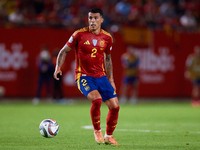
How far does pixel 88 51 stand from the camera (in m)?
7.82

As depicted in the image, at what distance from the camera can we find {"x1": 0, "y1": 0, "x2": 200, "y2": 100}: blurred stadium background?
2028 centimetres

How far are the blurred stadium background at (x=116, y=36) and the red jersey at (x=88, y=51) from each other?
12.6m

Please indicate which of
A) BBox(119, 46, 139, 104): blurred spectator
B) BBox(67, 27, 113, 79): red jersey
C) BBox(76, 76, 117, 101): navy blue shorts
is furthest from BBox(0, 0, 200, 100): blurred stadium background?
BBox(76, 76, 117, 101): navy blue shorts

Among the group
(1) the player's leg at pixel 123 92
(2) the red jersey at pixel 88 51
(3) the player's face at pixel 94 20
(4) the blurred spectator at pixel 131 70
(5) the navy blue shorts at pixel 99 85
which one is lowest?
(1) the player's leg at pixel 123 92

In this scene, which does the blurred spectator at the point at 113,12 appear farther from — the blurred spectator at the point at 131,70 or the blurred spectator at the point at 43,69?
the blurred spectator at the point at 131,70

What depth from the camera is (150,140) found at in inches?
324

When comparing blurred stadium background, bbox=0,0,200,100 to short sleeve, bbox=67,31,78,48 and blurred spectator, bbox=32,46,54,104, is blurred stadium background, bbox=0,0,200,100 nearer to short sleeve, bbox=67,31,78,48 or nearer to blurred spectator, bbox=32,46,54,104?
blurred spectator, bbox=32,46,54,104

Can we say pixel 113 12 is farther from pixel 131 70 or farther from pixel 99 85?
pixel 99 85

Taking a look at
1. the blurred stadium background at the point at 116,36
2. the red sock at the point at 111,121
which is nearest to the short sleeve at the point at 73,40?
the red sock at the point at 111,121

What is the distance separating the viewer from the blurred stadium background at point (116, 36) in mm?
20281

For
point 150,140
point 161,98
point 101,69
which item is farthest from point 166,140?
point 161,98

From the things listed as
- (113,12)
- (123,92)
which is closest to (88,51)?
(123,92)

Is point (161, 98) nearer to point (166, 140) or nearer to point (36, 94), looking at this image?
point (36, 94)

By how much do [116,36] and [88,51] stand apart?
14657mm
